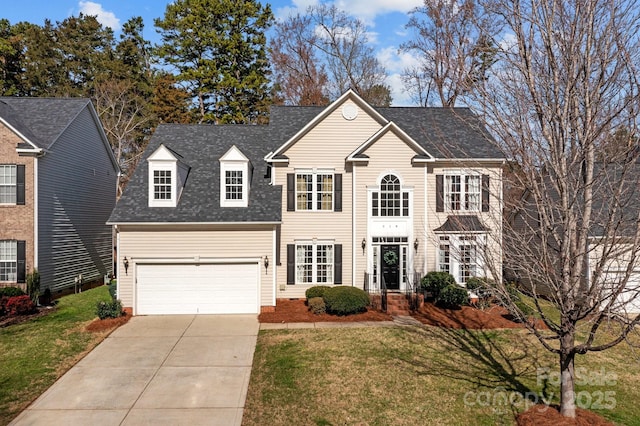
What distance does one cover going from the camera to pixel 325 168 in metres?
18.3

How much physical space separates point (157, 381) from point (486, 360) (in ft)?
28.6

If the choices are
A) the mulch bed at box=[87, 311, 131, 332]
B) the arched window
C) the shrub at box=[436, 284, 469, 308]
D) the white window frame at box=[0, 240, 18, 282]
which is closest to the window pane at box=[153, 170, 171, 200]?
the mulch bed at box=[87, 311, 131, 332]

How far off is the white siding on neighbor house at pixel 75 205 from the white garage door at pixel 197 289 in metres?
5.84

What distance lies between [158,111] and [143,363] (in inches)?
1172

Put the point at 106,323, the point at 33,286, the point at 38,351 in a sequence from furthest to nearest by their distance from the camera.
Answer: the point at 33,286 → the point at 106,323 → the point at 38,351

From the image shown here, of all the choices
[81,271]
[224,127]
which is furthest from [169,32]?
[81,271]

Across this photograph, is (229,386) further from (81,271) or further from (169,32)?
(169,32)

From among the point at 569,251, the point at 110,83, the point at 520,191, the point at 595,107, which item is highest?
the point at 110,83

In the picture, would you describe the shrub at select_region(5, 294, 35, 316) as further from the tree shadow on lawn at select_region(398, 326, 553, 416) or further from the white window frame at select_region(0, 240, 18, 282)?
the tree shadow on lawn at select_region(398, 326, 553, 416)

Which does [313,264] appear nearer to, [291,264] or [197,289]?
[291,264]

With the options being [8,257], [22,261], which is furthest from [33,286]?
[8,257]

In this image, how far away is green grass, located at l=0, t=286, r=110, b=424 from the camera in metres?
9.59

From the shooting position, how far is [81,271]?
21.8m

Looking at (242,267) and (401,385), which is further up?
(242,267)
